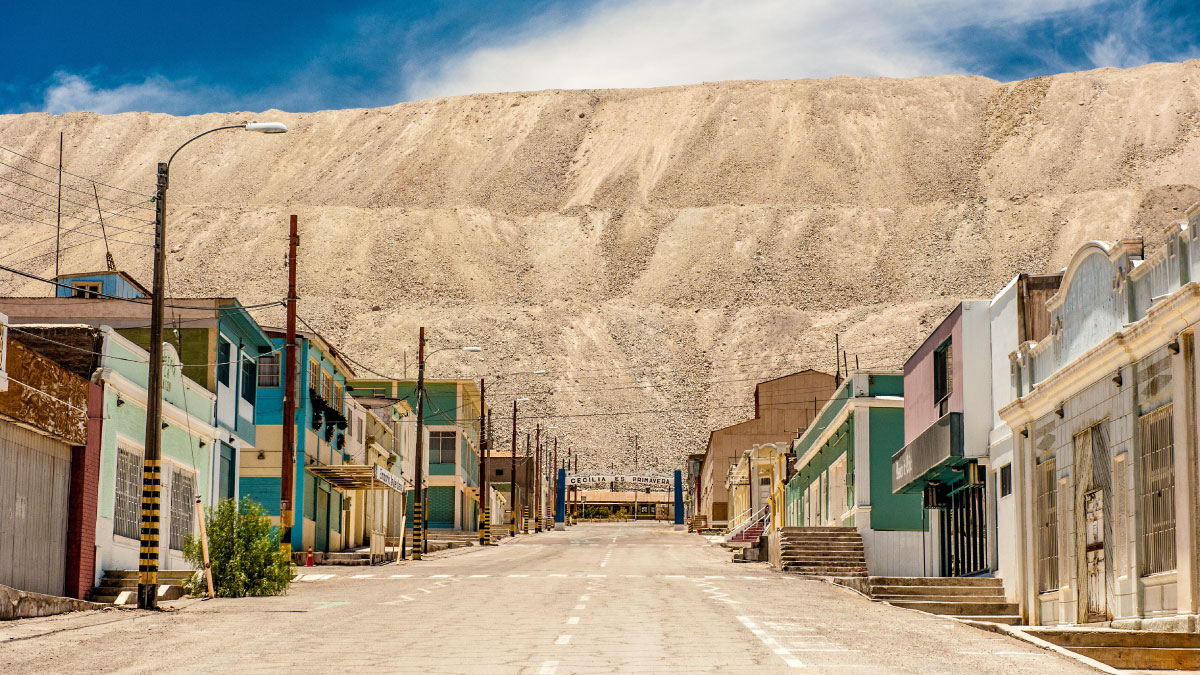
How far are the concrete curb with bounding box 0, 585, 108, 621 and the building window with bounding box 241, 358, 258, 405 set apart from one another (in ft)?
59.2

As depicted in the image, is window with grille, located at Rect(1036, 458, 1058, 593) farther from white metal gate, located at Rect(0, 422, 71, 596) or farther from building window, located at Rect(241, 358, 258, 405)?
building window, located at Rect(241, 358, 258, 405)

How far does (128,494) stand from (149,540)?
19.3ft

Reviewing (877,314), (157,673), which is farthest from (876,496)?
(877,314)

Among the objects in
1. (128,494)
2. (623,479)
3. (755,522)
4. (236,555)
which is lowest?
(755,522)

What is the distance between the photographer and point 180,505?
33.9 meters

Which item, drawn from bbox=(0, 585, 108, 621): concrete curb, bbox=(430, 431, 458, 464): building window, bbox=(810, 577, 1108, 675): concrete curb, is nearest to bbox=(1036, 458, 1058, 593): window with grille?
bbox=(810, 577, 1108, 675): concrete curb

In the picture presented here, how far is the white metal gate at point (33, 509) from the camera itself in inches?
903

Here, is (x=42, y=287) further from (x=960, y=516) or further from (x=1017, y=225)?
(x=960, y=516)

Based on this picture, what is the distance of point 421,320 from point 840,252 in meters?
61.4

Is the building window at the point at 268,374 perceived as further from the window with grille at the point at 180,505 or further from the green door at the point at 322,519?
the window with grille at the point at 180,505

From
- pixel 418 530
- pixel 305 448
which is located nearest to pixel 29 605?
pixel 305 448

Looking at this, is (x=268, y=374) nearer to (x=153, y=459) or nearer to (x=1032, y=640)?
(x=153, y=459)

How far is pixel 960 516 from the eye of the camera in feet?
116

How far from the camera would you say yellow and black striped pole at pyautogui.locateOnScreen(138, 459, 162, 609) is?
2423 centimetres
